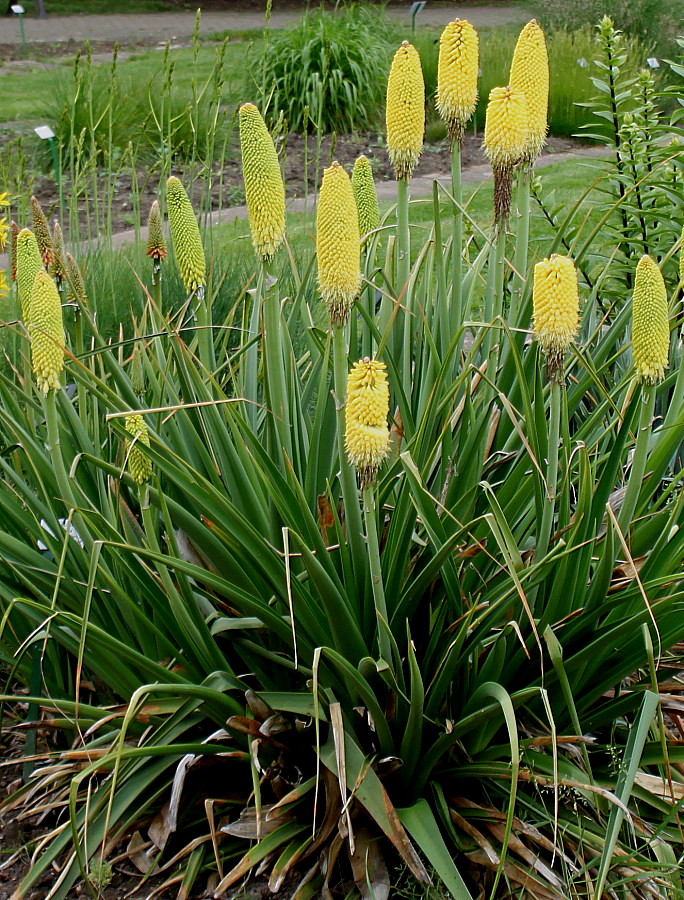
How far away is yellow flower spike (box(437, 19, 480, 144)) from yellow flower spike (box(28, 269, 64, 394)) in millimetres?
958

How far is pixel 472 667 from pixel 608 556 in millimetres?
397

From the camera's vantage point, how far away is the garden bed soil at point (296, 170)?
7348 millimetres

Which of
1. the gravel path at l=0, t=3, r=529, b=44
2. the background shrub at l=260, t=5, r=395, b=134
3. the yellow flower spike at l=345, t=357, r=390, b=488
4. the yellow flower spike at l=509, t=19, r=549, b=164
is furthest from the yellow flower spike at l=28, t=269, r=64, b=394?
the gravel path at l=0, t=3, r=529, b=44

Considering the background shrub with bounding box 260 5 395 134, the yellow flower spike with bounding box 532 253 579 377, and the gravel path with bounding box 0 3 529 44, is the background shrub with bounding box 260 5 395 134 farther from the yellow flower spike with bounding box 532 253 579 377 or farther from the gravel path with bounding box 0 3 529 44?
the yellow flower spike with bounding box 532 253 579 377

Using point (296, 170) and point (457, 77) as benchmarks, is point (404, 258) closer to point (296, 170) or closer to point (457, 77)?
point (457, 77)

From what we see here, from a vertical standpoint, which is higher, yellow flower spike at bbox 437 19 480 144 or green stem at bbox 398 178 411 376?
yellow flower spike at bbox 437 19 480 144

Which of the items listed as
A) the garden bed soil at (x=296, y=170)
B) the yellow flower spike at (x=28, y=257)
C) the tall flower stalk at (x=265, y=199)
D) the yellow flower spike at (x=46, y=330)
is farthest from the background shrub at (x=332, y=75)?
the yellow flower spike at (x=46, y=330)

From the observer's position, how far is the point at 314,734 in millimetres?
2162

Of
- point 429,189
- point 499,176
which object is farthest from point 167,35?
point 499,176

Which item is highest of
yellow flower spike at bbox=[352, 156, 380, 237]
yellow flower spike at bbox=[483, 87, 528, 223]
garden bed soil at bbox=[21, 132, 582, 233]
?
yellow flower spike at bbox=[483, 87, 528, 223]

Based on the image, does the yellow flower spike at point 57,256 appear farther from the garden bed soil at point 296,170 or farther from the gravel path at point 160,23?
the gravel path at point 160,23

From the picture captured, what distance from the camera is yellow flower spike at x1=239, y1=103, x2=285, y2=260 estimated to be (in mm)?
1869

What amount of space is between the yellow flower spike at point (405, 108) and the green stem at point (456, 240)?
12cm

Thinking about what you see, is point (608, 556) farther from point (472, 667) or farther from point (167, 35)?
point (167, 35)
